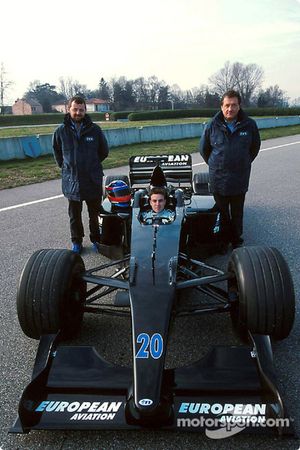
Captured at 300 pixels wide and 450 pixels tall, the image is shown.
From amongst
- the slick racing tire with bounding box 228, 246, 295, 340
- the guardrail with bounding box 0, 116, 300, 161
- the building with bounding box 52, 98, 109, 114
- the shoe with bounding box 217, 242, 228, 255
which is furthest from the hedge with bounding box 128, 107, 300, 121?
the building with bounding box 52, 98, 109, 114

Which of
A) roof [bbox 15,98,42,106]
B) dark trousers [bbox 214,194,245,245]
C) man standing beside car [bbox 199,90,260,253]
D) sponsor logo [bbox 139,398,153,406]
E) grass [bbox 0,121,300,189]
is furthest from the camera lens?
roof [bbox 15,98,42,106]

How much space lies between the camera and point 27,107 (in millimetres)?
92438

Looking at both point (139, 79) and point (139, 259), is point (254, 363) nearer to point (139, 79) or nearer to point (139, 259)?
point (139, 259)

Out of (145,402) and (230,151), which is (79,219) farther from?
(145,402)

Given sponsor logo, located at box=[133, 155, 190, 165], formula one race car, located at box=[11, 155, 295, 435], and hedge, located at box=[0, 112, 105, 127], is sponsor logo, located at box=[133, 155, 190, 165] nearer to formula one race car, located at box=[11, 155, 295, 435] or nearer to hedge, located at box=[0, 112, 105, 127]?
formula one race car, located at box=[11, 155, 295, 435]

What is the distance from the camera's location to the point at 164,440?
2295mm

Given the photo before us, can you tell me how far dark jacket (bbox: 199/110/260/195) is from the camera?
465cm

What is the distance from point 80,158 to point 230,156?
1709 mm

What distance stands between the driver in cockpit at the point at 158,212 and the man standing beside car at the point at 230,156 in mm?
1291

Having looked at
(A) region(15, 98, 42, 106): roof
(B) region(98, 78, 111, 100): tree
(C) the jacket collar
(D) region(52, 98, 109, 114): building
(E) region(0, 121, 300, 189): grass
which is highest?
(B) region(98, 78, 111, 100): tree

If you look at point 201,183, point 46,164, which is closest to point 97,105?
point 46,164

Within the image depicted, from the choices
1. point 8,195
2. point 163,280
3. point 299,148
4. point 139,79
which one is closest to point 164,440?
point 163,280

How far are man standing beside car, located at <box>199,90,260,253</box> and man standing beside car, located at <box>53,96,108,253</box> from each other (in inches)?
50.4

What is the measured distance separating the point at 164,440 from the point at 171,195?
243 cm
